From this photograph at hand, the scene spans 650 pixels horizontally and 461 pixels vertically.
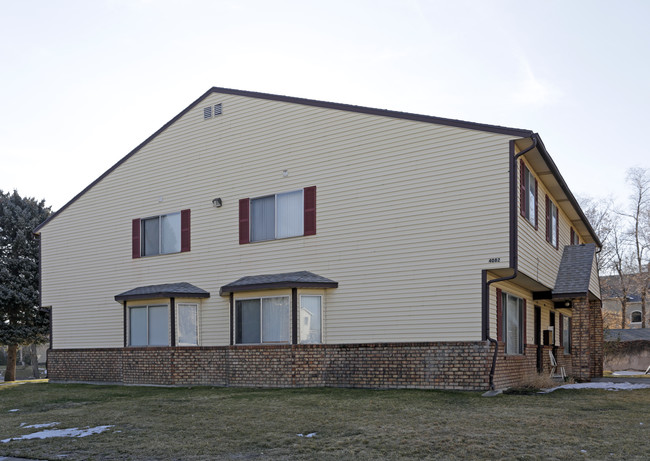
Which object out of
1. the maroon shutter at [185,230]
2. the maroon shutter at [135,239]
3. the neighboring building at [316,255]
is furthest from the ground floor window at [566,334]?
the maroon shutter at [135,239]

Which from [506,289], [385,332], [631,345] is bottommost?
[631,345]

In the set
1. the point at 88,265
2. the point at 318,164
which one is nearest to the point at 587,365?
the point at 318,164

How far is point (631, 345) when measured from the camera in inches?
1399

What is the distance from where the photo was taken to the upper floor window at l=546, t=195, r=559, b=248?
18984mm

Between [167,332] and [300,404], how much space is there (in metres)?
7.47

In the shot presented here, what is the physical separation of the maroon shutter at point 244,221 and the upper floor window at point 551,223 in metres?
8.22

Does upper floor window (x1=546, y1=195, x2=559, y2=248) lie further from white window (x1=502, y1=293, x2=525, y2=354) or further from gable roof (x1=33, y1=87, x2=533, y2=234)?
gable roof (x1=33, y1=87, x2=533, y2=234)

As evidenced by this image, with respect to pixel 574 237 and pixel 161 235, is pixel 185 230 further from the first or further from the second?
pixel 574 237

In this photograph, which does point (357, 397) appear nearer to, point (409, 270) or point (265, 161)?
point (409, 270)

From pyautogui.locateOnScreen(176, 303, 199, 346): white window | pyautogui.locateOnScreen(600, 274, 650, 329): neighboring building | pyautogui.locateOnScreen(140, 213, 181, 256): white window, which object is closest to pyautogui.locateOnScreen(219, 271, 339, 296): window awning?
pyautogui.locateOnScreen(176, 303, 199, 346): white window

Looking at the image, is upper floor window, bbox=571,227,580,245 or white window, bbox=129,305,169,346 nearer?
white window, bbox=129,305,169,346

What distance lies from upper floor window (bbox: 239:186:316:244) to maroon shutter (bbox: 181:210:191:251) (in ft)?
6.31

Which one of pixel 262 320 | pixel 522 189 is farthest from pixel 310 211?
pixel 522 189

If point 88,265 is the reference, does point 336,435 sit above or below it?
below
